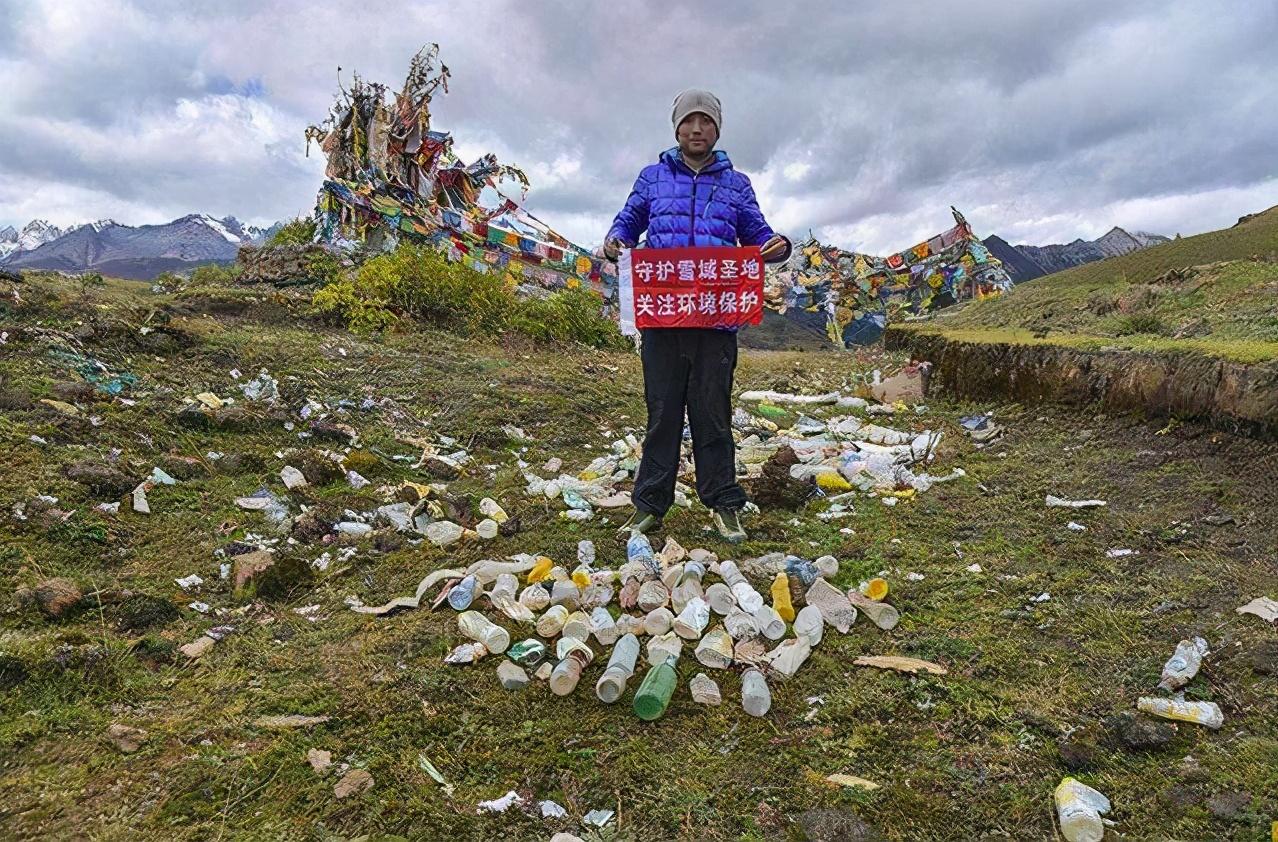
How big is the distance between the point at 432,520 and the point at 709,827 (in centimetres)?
207

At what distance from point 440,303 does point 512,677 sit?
739cm

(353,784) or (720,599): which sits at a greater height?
(720,599)

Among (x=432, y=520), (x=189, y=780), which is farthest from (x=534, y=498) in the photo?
(x=189, y=780)

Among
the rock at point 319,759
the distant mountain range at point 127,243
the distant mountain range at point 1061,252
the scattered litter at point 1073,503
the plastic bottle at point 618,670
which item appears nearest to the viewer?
the rock at point 319,759

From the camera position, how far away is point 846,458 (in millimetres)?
4059

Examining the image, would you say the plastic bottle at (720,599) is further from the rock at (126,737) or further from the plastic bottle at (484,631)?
the rock at (126,737)

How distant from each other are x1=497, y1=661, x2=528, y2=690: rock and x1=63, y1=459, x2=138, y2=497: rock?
6.97ft

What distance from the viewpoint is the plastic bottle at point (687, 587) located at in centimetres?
238

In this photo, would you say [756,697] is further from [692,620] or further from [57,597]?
[57,597]

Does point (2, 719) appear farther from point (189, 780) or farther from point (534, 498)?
point (534, 498)

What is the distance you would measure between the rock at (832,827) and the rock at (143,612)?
198 centimetres

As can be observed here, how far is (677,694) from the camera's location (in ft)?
6.31

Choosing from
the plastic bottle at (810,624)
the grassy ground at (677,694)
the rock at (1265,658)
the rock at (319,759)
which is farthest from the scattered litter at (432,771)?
the rock at (1265,658)

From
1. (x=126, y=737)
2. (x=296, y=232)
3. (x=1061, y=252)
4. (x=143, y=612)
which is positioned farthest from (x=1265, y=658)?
(x=1061, y=252)
